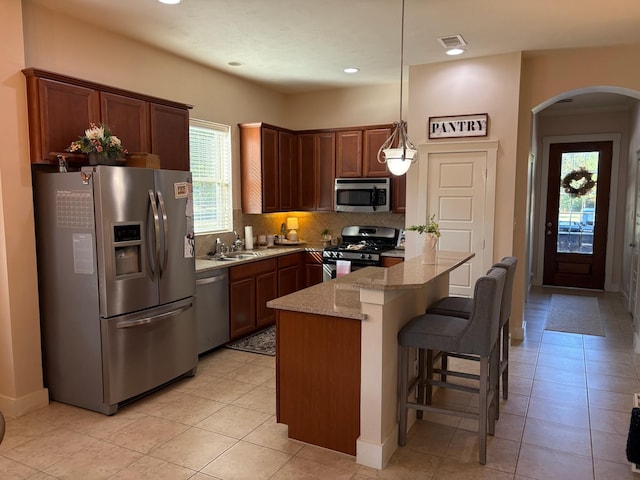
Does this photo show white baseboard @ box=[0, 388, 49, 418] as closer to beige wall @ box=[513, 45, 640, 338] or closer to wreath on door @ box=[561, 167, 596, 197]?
beige wall @ box=[513, 45, 640, 338]

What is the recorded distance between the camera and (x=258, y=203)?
18.2ft

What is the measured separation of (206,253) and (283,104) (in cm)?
255

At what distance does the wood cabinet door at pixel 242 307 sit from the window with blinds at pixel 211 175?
81cm

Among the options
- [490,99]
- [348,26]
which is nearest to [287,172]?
[348,26]

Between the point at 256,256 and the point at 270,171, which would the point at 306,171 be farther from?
the point at 256,256

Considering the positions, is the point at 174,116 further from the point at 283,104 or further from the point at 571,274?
the point at 571,274

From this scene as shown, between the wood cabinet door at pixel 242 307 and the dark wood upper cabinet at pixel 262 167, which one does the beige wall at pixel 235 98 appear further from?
the wood cabinet door at pixel 242 307

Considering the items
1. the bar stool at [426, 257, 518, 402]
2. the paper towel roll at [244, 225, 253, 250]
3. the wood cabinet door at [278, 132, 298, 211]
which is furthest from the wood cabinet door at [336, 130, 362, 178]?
the bar stool at [426, 257, 518, 402]

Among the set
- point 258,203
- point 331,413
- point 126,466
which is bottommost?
point 126,466

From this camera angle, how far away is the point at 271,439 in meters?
2.94

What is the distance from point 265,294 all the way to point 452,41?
3.16m

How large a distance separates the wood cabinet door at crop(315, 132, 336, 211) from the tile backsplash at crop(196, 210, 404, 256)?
1.01ft

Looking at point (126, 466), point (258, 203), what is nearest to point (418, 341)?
point (126, 466)

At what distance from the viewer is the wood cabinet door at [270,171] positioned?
5.57 m
